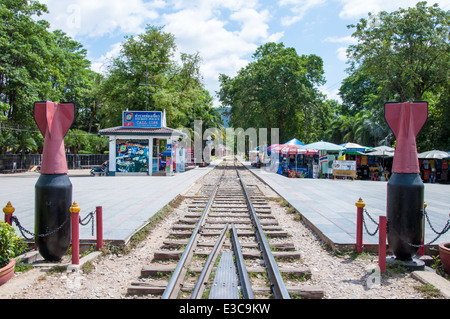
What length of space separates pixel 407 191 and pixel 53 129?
5733mm

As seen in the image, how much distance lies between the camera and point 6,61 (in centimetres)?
2708

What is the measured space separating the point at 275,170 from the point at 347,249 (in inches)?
906

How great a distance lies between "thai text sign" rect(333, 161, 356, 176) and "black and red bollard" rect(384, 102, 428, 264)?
17462 millimetres

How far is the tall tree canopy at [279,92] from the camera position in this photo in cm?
3597

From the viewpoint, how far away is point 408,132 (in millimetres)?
5363

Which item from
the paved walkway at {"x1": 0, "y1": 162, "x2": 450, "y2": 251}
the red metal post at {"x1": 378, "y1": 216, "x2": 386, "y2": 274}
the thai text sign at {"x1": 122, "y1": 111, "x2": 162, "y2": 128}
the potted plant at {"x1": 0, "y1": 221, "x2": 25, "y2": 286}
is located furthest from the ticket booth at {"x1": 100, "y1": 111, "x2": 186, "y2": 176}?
the red metal post at {"x1": 378, "y1": 216, "x2": 386, "y2": 274}

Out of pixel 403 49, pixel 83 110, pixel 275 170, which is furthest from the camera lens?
pixel 83 110

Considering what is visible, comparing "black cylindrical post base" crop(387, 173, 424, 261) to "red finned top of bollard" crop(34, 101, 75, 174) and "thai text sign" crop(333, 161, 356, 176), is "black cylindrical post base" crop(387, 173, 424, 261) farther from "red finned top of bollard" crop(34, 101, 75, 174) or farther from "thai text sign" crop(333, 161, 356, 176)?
"thai text sign" crop(333, 161, 356, 176)

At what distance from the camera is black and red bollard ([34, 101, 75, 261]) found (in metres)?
5.37

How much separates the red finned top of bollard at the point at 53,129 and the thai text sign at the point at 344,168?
1945 centimetres

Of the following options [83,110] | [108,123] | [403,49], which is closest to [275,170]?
[403,49]

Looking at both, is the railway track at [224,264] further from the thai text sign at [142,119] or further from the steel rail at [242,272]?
the thai text sign at [142,119]

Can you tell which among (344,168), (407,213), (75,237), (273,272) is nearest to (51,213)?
(75,237)
